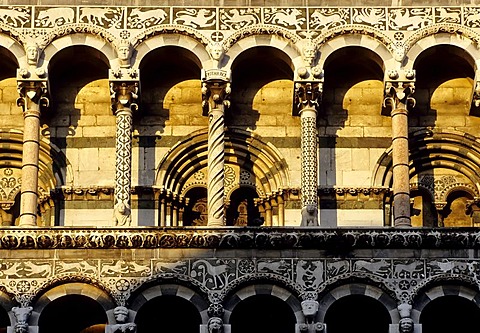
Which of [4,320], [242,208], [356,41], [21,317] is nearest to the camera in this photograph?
[21,317]

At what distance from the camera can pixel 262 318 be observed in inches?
1297

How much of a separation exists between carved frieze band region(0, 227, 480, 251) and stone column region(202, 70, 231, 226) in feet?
1.90

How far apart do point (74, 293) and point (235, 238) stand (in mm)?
2892

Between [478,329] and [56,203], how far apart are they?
787 centimetres

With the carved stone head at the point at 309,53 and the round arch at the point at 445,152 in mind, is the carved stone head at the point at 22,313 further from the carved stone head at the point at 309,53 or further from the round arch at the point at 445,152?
the round arch at the point at 445,152

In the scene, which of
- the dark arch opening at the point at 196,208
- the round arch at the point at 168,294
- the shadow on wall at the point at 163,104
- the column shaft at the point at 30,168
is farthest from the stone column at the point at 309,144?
the column shaft at the point at 30,168

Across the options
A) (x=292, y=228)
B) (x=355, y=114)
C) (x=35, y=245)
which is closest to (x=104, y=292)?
(x=35, y=245)

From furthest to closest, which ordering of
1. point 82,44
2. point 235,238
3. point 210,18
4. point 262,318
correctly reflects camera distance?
point 210,18 → point 82,44 → point 262,318 → point 235,238

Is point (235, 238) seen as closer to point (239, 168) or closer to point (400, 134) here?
point (239, 168)

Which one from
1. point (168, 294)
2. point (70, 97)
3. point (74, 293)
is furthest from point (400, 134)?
point (74, 293)

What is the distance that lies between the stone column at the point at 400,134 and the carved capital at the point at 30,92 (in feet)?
20.3

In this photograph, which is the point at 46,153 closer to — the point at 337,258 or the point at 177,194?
the point at 177,194

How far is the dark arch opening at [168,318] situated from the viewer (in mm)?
32594

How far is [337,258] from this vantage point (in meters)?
32.2
